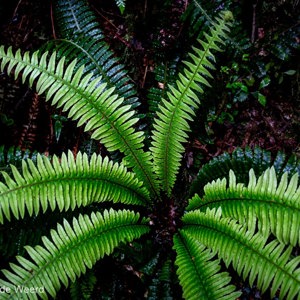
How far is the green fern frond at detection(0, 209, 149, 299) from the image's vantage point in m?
1.98

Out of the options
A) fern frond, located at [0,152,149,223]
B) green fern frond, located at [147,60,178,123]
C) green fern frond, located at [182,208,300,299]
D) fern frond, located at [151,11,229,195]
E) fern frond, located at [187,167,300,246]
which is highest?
green fern frond, located at [147,60,178,123]

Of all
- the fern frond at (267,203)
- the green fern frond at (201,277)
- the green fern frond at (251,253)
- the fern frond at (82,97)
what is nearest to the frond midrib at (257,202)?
the fern frond at (267,203)

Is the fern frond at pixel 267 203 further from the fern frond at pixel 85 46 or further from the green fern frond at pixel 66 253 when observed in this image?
the fern frond at pixel 85 46

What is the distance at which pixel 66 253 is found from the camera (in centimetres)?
209

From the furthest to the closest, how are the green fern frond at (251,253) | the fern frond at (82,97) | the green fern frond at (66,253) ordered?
the fern frond at (82,97)
the green fern frond at (66,253)
the green fern frond at (251,253)

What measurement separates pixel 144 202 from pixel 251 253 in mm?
1148

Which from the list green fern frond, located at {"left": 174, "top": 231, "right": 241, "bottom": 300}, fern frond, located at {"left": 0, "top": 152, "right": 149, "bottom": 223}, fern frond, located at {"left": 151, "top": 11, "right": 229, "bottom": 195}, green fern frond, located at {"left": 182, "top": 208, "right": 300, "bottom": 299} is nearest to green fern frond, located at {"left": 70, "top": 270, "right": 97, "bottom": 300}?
fern frond, located at {"left": 0, "top": 152, "right": 149, "bottom": 223}

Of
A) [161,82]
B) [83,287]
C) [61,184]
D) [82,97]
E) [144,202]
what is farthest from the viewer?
[161,82]

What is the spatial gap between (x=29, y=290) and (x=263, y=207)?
5.36ft

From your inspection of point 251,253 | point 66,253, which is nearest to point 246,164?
point 251,253

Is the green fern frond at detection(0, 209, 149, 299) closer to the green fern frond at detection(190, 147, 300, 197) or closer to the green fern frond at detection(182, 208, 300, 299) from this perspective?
the green fern frond at detection(182, 208, 300, 299)

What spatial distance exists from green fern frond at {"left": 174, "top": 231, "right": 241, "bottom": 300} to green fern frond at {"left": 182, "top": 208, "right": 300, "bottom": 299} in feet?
0.29

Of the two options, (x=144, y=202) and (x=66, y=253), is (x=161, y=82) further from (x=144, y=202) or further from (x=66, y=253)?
(x=66, y=253)

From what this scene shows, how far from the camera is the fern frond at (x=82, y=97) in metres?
2.41
